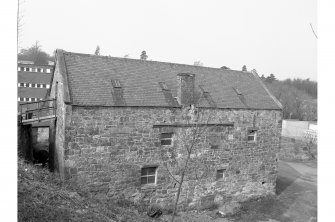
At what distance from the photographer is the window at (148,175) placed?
1531 cm

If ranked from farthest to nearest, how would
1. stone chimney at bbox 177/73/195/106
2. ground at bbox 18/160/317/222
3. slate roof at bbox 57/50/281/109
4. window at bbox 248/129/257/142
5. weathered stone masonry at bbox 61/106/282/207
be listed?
window at bbox 248/129/257/142 < stone chimney at bbox 177/73/195/106 < slate roof at bbox 57/50/281/109 < weathered stone masonry at bbox 61/106/282/207 < ground at bbox 18/160/317/222

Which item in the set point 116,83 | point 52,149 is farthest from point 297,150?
point 52,149

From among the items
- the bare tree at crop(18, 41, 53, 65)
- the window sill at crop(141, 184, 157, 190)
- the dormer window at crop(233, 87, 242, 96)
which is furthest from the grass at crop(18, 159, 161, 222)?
the bare tree at crop(18, 41, 53, 65)

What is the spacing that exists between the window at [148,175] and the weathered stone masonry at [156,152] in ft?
0.92

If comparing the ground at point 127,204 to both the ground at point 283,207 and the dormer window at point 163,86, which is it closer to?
the ground at point 283,207

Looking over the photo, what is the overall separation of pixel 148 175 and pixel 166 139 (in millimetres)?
2185

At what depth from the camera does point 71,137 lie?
13.4m

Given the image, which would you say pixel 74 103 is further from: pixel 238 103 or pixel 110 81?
pixel 238 103

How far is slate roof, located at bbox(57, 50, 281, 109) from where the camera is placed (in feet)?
48.1

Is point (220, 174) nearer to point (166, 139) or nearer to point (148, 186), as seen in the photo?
point (166, 139)

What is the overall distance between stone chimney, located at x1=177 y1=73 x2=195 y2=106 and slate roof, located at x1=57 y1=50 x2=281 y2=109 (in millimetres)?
500

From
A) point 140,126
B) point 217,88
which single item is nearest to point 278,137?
point 217,88

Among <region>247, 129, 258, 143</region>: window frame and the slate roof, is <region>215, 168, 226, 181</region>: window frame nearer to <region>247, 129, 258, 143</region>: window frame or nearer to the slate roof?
<region>247, 129, 258, 143</region>: window frame

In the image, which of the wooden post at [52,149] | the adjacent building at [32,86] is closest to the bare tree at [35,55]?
the adjacent building at [32,86]
